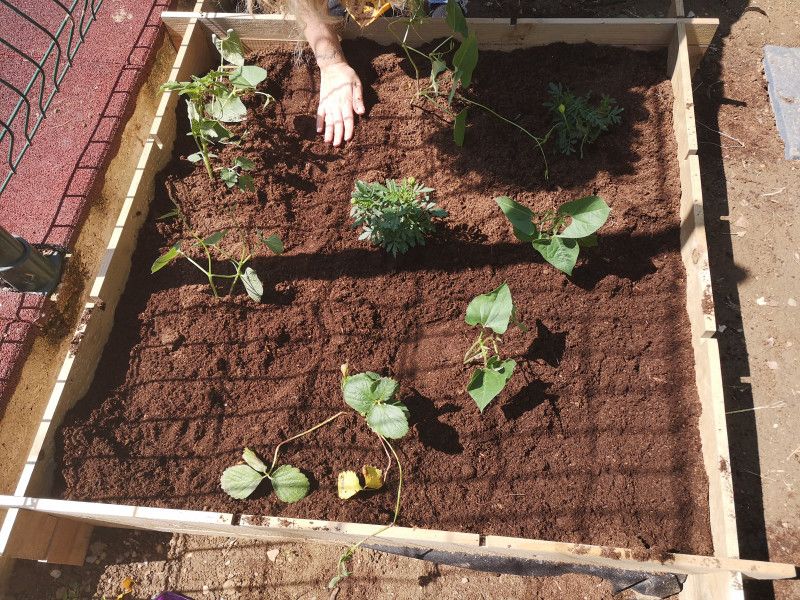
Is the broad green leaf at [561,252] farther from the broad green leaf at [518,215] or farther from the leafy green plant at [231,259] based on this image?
the leafy green plant at [231,259]

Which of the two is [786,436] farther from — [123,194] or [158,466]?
[123,194]

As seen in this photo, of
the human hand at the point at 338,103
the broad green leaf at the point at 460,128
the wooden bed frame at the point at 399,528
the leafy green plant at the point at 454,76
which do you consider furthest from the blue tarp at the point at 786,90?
the human hand at the point at 338,103

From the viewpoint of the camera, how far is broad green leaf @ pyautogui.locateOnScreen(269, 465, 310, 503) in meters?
1.86

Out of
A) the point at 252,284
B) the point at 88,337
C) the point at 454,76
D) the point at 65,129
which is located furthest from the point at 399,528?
the point at 65,129

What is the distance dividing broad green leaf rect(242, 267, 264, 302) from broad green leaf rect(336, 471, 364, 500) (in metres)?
0.73

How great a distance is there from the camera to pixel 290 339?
2.14m

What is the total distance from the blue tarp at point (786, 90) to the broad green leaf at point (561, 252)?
4.95 feet

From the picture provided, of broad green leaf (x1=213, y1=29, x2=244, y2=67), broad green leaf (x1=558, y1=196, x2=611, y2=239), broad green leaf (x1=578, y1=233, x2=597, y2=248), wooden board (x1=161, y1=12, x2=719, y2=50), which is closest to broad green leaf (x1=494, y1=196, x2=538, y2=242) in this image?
broad green leaf (x1=558, y1=196, x2=611, y2=239)

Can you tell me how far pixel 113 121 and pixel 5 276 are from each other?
1.19 m

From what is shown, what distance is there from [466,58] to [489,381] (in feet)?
4.04

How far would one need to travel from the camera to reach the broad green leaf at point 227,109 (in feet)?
7.64

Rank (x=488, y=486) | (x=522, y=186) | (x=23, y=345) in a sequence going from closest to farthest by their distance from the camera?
(x=488, y=486), (x=522, y=186), (x=23, y=345)

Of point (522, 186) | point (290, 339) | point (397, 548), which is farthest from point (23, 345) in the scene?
point (522, 186)

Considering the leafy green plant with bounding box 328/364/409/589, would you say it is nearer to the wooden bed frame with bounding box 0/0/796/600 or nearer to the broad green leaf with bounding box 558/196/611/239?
the wooden bed frame with bounding box 0/0/796/600
